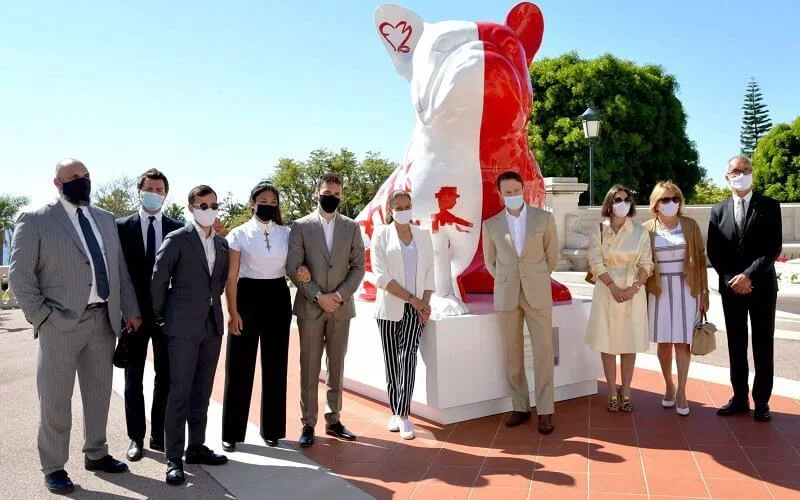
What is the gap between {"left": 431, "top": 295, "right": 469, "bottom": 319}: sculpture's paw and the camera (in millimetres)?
4035

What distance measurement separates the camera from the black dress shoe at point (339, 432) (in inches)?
150

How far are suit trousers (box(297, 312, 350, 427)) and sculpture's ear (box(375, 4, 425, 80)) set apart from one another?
6.68 feet

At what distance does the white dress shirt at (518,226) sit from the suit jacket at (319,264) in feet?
3.23

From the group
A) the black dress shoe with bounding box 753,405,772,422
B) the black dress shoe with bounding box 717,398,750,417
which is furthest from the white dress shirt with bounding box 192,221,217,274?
the black dress shoe with bounding box 753,405,772,422

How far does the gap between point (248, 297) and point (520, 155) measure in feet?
7.06

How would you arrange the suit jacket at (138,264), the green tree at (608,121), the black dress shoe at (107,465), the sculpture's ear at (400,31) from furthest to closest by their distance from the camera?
the green tree at (608,121), the sculpture's ear at (400,31), the suit jacket at (138,264), the black dress shoe at (107,465)

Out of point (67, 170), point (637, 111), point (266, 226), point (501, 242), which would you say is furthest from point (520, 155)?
point (637, 111)

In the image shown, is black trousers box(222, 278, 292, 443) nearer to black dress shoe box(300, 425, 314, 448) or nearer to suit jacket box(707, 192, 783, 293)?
black dress shoe box(300, 425, 314, 448)

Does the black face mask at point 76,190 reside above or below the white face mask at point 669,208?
above

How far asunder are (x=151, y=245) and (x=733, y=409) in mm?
3877

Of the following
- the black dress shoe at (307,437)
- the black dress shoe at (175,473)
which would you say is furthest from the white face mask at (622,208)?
the black dress shoe at (175,473)

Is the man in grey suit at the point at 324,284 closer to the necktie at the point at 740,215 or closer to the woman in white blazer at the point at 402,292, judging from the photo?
the woman in white blazer at the point at 402,292

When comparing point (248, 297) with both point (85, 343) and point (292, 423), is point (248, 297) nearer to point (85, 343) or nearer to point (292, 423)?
point (85, 343)

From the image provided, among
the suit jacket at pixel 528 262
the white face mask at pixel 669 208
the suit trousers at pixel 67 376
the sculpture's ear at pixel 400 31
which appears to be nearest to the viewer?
the suit trousers at pixel 67 376
